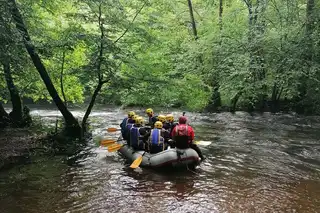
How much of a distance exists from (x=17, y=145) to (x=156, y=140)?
4936 mm

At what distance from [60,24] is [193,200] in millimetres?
9918

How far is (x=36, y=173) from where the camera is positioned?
8.84 metres

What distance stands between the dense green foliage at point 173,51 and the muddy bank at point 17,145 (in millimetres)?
2174

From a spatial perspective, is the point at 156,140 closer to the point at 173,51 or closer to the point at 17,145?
the point at 17,145

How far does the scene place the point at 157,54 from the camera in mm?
22219

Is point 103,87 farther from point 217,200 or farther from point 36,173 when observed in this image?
point 217,200

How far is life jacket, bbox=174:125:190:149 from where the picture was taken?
9.30 meters

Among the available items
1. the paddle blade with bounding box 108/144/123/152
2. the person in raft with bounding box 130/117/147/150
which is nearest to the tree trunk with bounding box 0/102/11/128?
the paddle blade with bounding box 108/144/123/152

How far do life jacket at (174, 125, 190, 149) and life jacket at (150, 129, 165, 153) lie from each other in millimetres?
483

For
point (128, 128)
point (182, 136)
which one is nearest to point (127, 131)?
point (128, 128)

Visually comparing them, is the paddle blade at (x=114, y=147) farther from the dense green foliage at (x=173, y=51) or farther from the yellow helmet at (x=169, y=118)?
the dense green foliage at (x=173, y=51)

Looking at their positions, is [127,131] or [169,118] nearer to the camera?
[169,118]

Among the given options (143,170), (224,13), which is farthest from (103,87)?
(224,13)

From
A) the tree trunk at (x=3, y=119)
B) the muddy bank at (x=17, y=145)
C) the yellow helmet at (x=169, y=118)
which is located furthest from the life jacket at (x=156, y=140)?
the tree trunk at (x=3, y=119)
